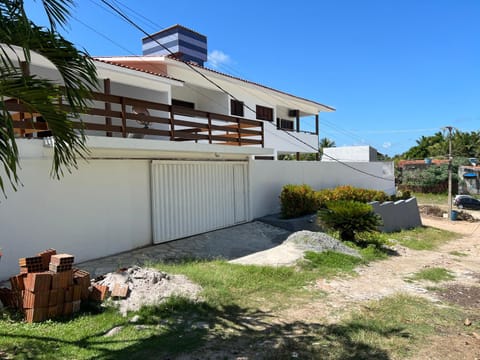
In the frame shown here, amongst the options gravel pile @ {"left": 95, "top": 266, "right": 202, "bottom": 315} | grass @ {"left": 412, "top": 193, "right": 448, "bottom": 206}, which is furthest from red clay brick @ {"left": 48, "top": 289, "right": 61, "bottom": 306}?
grass @ {"left": 412, "top": 193, "right": 448, "bottom": 206}

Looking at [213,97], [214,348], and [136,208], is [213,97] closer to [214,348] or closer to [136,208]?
[136,208]

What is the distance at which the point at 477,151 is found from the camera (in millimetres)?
43750

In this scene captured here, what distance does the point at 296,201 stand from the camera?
13656 mm

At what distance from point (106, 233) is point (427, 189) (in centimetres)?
3675

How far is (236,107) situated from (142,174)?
9.89 meters

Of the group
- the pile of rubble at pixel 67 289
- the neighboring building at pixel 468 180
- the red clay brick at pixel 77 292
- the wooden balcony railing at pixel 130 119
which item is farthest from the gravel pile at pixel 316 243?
the neighboring building at pixel 468 180

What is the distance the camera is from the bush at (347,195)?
1495 centimetres

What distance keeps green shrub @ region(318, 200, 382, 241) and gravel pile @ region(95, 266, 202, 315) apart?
255 inches

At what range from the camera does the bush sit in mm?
14945

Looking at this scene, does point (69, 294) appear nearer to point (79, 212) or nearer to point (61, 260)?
point (61, 260)

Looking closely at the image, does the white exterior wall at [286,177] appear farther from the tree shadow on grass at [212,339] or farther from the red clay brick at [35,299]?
the red clay brick at [35,299]

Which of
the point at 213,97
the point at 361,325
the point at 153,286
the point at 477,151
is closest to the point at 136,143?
the point at 153,286

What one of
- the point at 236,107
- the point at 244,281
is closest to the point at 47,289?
the point at 244,281

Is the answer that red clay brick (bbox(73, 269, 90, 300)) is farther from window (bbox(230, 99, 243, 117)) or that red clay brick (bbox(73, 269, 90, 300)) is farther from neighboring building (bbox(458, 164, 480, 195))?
neighboring building (bbox(458, 164, 480, 195))
